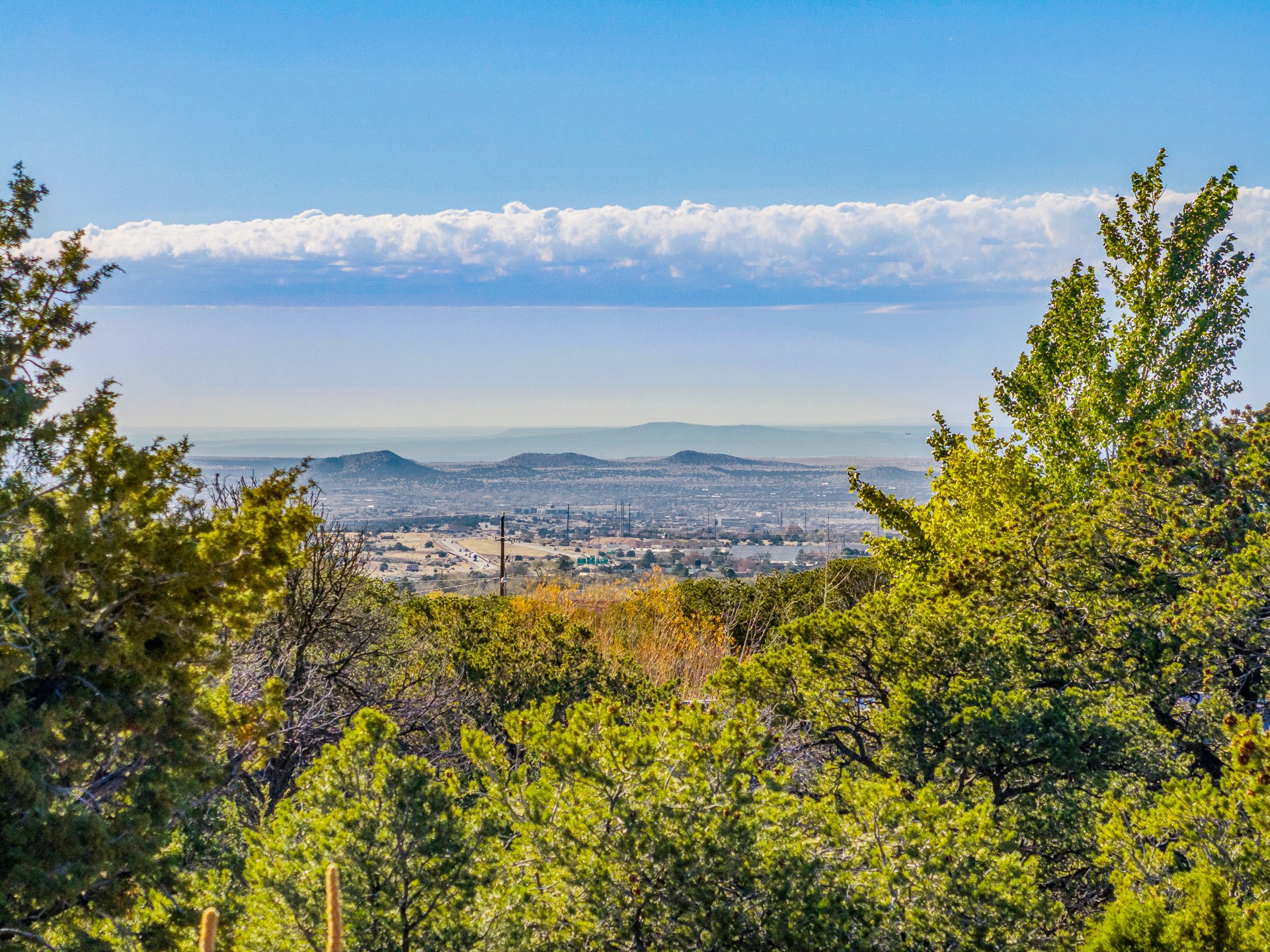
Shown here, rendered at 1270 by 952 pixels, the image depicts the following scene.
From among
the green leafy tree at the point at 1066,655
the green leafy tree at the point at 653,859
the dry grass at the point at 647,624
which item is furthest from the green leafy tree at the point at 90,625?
the dry grass at the point at 647,624

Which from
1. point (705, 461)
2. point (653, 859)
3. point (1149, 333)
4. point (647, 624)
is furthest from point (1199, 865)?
point (705, 461)

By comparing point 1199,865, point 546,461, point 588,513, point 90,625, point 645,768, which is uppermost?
point 90,625

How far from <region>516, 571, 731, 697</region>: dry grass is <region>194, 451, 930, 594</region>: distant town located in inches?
58.7

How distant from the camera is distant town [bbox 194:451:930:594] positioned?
39938mm

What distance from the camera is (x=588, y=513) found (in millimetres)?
A: 90375

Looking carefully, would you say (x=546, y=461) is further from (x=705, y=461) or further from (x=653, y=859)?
(x=653, y=859)

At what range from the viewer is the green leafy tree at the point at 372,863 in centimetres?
521

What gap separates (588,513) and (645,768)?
278ft

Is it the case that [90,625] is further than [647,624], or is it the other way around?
[647,624]

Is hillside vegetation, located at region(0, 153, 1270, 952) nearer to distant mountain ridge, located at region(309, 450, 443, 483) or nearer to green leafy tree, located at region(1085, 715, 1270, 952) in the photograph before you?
green leafy tree, located at region(1085, 715, 1270, 952)

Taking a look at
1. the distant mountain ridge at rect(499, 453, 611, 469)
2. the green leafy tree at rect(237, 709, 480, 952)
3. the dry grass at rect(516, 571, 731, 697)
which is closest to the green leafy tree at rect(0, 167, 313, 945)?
the green leafy tree at rect(237, 709, 480, 952)

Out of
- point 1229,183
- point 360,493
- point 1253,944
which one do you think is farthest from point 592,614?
point 360,493

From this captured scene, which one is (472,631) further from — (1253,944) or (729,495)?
(729,495)

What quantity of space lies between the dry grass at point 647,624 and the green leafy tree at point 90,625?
10580 mm
